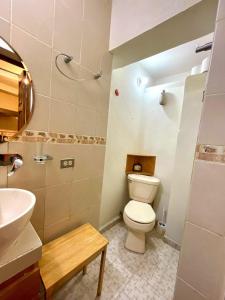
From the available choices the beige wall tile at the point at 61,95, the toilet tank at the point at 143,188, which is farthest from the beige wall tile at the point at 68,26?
the toilet tank at the point at 143,188

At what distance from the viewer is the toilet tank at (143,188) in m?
1.87

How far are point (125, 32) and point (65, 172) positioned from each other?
1134 millimetres

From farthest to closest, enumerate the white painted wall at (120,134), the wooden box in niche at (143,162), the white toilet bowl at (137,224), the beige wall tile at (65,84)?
the wooden box in niche at (143,162), the white painted wall at (120,134), the white toilet bowl at (137,224), the beige wall tile at (65,84)

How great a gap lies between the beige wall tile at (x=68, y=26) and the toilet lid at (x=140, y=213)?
5.01 ft

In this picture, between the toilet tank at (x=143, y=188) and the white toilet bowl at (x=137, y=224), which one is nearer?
the white toilet bowl at (x=137, y=224)

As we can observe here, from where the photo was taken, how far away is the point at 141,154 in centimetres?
215

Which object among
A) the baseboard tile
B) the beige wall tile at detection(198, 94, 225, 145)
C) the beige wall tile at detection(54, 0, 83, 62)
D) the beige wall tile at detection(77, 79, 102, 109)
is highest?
the beige wall tile at detection(54, 0, 83, 62)

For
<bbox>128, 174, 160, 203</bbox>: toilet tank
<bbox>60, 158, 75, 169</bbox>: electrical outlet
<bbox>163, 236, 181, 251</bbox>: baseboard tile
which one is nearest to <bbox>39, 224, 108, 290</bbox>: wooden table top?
<bbox>60, 158, 75, 169</bbox>: electrical outlet

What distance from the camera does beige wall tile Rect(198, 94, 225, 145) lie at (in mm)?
609

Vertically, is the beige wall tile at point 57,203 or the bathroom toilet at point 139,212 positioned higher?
the beige wall tile at point 57,203

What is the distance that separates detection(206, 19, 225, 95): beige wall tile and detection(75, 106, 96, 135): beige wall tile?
2.66 feet

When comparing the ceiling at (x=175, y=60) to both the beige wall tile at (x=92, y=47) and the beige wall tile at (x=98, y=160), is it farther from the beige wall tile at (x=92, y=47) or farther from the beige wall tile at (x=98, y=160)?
the beige wall tile at (x=98, y=160)

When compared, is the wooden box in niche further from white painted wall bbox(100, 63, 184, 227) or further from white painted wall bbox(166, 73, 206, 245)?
white painted wall bbox(166, 73, 206, 245)

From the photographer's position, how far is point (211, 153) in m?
0.64
